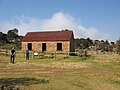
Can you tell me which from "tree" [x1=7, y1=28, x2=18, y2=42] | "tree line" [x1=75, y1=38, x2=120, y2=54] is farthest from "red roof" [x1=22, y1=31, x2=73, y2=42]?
"tree" [x1=7, y1=28, x2=18, y2=42]

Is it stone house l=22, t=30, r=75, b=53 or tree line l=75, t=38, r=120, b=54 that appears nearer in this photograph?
stone house l=22, t=30, r=75, b=53

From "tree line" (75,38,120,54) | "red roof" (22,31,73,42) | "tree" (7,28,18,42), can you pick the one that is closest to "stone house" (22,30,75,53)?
"red roof" (22,31,73,42)

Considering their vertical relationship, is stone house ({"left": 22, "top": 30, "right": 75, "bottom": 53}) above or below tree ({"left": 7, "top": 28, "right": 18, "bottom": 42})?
below

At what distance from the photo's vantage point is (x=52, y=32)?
47.0 meters

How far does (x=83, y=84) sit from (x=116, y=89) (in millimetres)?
1849

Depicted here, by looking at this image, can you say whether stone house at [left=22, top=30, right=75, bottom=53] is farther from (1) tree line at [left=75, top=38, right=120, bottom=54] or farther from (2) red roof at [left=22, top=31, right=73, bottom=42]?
(1) tree line at [left=75, top=38, right=120, bottom=54]

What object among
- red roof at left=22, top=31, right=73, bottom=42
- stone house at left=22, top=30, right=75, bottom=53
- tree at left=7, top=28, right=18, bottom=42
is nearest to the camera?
stone house at left=22, top=30, right=75, bottom=53

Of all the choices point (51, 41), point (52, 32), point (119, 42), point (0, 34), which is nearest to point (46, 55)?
point (51, 41)

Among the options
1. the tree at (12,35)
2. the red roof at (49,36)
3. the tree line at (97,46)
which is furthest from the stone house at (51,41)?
the tree at (12,35)

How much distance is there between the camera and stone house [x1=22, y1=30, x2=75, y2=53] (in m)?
42.7

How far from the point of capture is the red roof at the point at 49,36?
1714 inches

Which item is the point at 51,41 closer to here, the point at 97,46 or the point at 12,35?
the point at 97,46

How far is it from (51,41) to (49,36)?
1863 millimetres

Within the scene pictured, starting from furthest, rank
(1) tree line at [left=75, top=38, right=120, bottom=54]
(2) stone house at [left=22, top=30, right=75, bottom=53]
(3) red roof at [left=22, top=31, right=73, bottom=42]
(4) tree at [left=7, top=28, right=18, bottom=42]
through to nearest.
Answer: (4) tree at [left=7, top=28, right=18, bottom=42], (1) tree line at [left=75, top=38, right=120, bottom=54], (3) red roof at [left=22, top=31, right=73, bottom=42], (2) stone house at [left=22, top=30, right=75, bottom=53]
